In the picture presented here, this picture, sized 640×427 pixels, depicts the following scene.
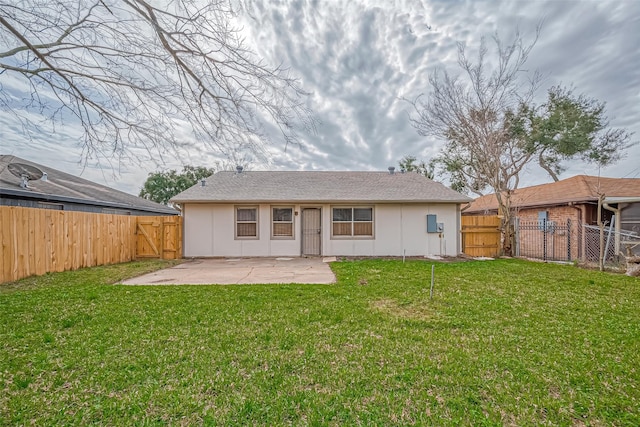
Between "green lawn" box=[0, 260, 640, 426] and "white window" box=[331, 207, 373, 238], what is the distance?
6.11 meters

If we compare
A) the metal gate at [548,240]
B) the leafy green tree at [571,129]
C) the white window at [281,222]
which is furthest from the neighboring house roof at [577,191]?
the white window at [281,222]

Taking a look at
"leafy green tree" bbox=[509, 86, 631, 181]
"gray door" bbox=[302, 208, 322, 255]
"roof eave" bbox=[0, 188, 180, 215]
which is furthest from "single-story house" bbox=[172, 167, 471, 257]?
"leafy green tree" bbox=[509, 86, 631, 181]

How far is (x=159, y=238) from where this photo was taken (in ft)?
36.6

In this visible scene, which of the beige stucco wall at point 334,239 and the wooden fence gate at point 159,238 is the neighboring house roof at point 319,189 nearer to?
the beige stucco wall at point 334,239

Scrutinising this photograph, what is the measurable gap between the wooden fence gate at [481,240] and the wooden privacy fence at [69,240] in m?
11.9

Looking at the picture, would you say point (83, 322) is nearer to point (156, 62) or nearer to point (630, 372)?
point (156, 62)

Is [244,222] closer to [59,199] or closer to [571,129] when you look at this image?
[59,199]

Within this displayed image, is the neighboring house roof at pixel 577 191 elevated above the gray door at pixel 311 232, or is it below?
above

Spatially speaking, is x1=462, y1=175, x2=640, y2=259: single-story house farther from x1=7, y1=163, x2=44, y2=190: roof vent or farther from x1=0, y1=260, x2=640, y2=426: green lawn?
x1=7, y1=163, x2=44, y2=190: roof vent

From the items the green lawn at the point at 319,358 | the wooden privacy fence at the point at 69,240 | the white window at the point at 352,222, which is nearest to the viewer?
the green lawn at the point at 319,358

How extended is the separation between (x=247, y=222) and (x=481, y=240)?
32.4 ft

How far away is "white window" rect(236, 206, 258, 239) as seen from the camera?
11328 mm

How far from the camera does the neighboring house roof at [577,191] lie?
10805mm

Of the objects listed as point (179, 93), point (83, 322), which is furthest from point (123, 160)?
point (83, 322)
